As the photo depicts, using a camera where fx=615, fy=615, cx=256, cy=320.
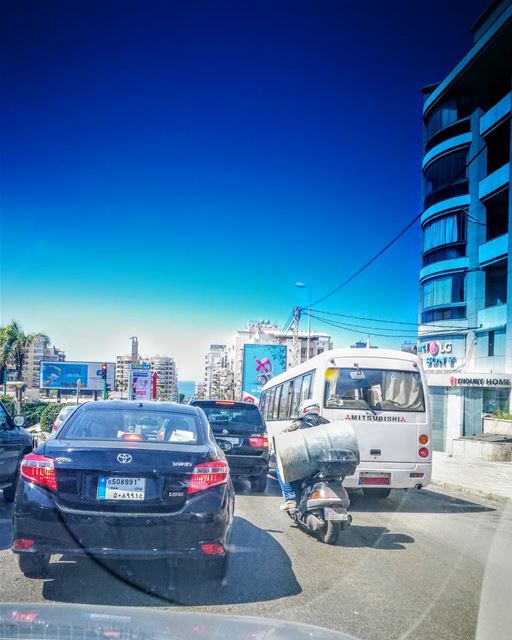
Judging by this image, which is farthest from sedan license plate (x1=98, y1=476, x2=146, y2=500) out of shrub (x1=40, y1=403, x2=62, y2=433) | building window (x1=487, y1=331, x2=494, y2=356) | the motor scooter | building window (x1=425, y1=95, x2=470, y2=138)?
building window (x1=425, y1=95, x2=470, y2=138)

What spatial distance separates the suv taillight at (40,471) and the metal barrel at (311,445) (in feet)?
11.6

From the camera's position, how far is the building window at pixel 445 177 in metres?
40.6

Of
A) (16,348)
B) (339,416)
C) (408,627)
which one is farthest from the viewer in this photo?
(16,348)

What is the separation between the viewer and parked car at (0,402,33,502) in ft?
28.8

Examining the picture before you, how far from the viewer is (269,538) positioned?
753 centimetres

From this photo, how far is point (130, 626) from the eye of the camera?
3246 millimetres

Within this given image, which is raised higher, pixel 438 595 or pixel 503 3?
pixel 503 3

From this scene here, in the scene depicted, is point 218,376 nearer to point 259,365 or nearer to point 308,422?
point 259,365

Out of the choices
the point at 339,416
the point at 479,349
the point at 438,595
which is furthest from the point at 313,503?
the point at 479,349

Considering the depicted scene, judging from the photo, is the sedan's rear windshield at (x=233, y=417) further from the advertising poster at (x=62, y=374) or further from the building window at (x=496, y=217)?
the advertising poster at (x=62, y=374)

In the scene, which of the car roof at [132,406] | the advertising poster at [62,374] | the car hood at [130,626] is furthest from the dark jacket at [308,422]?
the advertising poster at [62,374]

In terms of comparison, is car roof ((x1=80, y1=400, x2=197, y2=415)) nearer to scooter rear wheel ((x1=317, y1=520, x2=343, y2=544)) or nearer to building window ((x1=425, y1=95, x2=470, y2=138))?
scooter rear wheel ((x1=317, y1=520, x2=343, y2=544))

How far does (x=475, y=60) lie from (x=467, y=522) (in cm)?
3461

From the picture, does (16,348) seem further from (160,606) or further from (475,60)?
(160,606)
